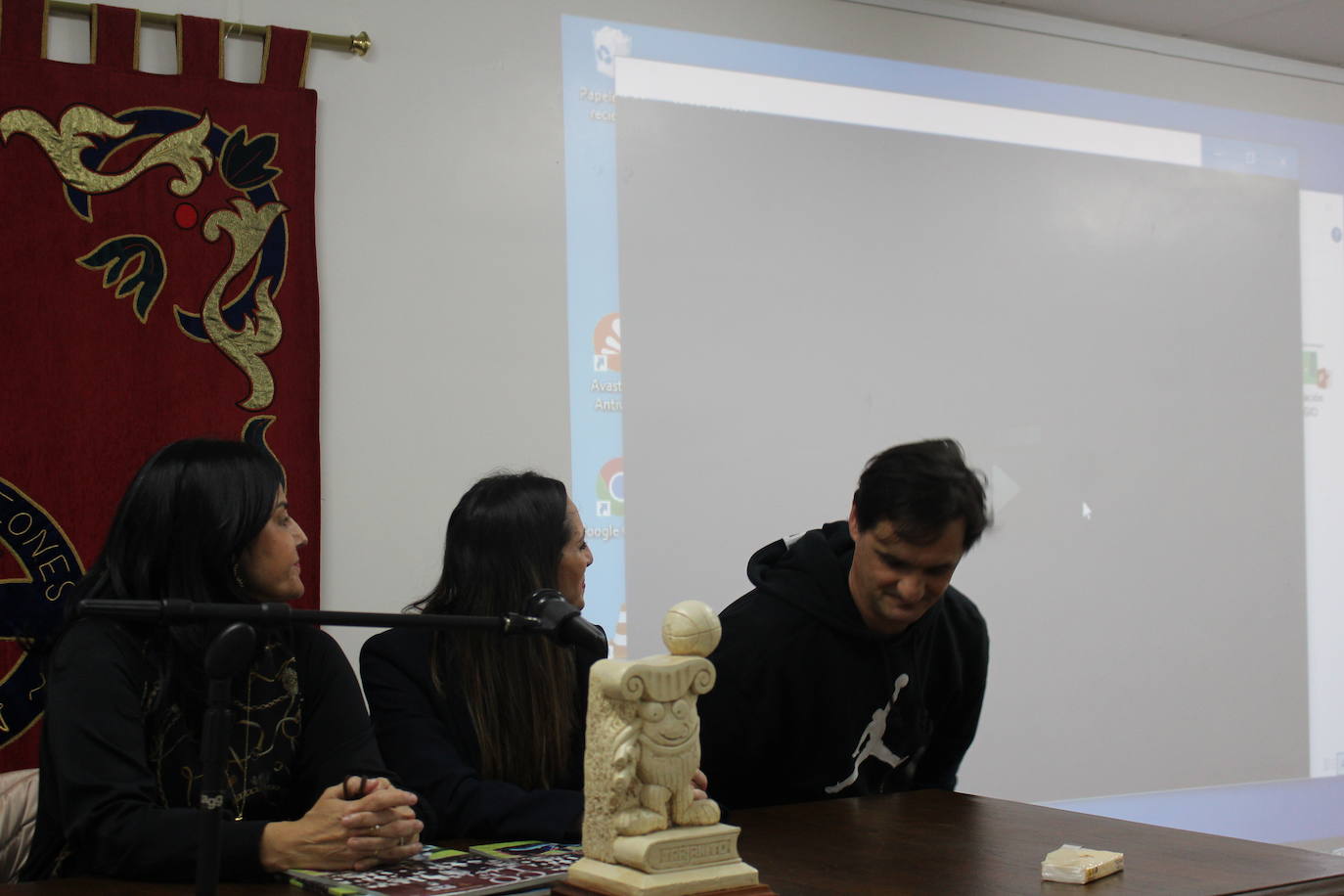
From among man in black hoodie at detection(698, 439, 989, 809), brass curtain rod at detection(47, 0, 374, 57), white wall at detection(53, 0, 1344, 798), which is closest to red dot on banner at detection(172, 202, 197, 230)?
white wall at detection(53, 0, 1344, 798)

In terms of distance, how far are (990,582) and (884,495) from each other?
183 cm

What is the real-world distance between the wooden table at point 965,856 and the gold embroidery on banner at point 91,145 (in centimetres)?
173

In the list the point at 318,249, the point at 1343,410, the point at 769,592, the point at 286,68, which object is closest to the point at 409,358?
the point at 318,249

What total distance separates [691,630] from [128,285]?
1876 millimetres

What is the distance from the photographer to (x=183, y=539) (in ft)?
5.79

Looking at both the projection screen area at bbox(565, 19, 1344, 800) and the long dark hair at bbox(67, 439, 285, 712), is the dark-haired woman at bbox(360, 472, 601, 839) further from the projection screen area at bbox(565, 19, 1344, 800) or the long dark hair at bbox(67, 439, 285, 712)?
the projection screen area at bbox(565, 19, 1344, 800)

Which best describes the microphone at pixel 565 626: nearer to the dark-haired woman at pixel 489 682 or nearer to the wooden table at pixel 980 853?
the wooden table at pixel 980 853

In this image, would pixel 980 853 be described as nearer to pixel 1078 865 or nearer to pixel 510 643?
pixel 1078 865

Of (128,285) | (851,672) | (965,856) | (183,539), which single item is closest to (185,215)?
(128,285)

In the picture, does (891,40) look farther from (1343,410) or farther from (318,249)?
(1343,410)

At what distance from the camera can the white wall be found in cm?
301

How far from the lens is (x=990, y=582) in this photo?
3781 mm

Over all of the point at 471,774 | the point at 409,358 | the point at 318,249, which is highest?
the point at 318,249

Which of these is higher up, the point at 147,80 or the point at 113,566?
the point at 147,80
